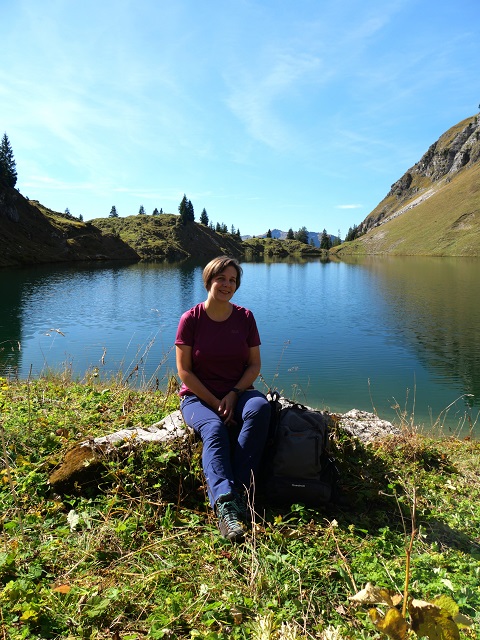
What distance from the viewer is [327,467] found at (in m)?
4.12

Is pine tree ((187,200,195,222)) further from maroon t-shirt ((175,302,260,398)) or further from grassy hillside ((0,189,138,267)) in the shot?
maroon t-shirt ((175,302,260,398))

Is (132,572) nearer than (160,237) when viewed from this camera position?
Yes

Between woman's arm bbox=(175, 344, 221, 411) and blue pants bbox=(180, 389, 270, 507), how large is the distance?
0.12 metres

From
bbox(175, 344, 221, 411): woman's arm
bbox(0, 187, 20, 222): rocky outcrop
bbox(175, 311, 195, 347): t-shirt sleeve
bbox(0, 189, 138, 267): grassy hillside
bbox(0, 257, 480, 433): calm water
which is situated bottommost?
bbox(0, 257, 480, 433): calm water

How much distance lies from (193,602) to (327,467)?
1978 millimetres

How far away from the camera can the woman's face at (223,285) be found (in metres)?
4.70

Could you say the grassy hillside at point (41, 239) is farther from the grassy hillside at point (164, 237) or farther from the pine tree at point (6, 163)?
the grassy hillside at point (164, 237)

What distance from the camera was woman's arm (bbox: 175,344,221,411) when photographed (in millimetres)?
4426

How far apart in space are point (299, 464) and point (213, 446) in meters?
0.83

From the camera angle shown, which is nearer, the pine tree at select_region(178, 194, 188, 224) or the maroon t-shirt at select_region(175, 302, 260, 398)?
the maroon t-shirt at select_region(175, 302, 260, 398)

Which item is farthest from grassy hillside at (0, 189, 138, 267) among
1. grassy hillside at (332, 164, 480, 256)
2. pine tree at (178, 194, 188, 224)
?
grassy hillside at (332, 164, 480, 256)

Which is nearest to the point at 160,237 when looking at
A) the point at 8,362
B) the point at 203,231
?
the point at 203,231

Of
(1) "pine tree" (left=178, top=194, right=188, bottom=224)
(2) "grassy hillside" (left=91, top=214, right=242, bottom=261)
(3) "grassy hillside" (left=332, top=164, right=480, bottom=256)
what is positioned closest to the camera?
(3) "grassy hillside" (left=332, top=164, right=480, bottom=256)

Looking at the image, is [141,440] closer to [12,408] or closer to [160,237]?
[12,408]
